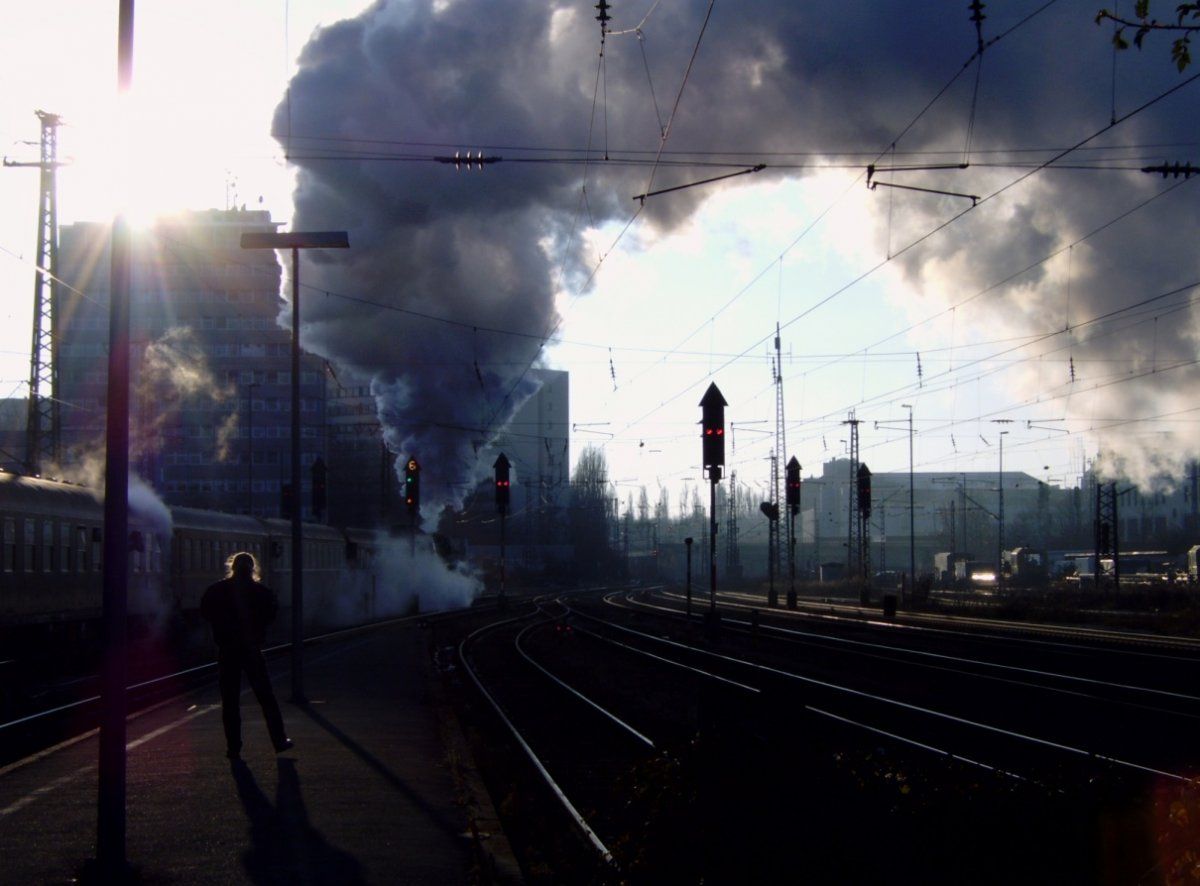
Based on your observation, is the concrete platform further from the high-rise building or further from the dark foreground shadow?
the high-rise building

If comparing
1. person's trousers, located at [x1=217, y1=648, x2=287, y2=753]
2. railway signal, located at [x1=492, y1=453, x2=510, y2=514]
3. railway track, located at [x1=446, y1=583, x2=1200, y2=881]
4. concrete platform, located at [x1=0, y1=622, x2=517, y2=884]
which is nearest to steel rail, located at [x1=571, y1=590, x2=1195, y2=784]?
railway track, located at [x1=446, y1=583, x2=1200, y2=881]

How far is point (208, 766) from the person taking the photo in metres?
11.2

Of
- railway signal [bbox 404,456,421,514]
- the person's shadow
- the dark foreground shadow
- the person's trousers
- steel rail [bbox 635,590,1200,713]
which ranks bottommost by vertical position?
steel rail [bbox 635,590,1200,713]

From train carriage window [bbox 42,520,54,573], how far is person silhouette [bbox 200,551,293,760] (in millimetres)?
14562

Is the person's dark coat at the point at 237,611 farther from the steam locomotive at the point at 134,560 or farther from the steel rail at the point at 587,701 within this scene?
the steam locomotive at the point at 134,560

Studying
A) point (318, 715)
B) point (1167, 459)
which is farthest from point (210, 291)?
point (318, 715)

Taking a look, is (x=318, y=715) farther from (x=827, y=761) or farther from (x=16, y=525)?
(x=16, y=525)

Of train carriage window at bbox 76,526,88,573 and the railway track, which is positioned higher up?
train carriage window at bbox 76,526,88,573

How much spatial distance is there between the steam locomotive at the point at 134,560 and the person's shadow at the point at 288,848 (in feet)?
47.2

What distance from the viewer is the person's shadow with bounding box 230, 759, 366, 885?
7332 millimetres

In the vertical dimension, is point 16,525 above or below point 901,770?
above

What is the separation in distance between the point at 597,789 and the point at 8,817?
5034 millimetres

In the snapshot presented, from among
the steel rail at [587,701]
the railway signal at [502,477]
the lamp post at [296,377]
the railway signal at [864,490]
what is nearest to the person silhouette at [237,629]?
the steel rail at [587,701]

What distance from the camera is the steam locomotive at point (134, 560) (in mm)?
22859
